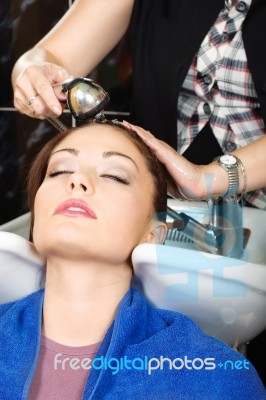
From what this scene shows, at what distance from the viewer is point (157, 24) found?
4.79 feet

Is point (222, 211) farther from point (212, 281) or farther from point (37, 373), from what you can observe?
point (37, 373)

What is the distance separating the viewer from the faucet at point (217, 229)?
4.00 ft

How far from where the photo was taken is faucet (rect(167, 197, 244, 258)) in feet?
4.00

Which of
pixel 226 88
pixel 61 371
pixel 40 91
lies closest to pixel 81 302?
pixel 61 371

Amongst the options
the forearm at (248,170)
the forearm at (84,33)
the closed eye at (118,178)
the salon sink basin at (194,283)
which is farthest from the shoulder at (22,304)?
the forearm at (84,33)

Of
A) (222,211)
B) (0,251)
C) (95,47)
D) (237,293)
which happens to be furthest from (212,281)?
(95,47)

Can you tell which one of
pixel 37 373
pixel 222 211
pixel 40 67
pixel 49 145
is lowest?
pixel 37 373

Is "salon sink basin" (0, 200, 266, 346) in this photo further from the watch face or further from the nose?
the watch face

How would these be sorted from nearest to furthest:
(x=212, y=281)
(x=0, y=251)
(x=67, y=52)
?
1. (x=212, y=281)
2. (x=0, y=251)
3. (x=67, y=52)

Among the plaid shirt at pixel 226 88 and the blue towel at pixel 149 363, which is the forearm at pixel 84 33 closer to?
the plaid shirt at pixel 226 88

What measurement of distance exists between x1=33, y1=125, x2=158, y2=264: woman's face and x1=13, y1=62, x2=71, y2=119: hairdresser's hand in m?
0.08

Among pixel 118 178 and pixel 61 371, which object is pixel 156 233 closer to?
pixel 118 178

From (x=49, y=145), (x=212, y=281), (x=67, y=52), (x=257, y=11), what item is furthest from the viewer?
(x=67, y=52)

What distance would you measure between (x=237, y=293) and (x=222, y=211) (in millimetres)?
278
